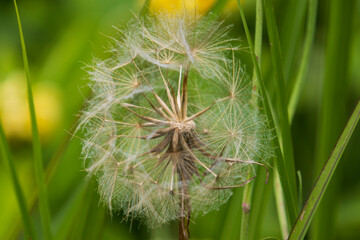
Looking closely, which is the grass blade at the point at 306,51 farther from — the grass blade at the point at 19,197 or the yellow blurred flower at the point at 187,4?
the grass blade at the point at 19,197

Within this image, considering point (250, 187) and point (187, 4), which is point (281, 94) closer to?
point (250, 187)

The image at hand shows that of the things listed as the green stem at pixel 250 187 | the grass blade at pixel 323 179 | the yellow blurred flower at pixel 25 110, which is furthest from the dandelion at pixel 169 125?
the yellow blurred flower at pixel 25 110

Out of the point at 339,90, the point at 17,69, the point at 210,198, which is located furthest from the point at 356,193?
the point at 17,69

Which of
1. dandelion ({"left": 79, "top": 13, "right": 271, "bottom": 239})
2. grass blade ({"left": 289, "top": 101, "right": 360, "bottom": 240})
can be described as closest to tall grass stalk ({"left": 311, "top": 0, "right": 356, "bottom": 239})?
dandelion ({"left": 79, "top": 13, "right": 271, "bottom": 239})

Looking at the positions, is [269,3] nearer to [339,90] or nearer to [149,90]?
[149,90]

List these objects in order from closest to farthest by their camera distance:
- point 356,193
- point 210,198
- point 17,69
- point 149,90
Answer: point 210,198 < point 149,90 < point 356,193 < point 17,69

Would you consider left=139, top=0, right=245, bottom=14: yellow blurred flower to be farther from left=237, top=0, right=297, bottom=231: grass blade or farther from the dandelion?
left=237, top=0, right=297, bottom=231: grass blade

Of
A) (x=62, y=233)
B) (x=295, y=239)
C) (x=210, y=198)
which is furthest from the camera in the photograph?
(x=62, y=233)
